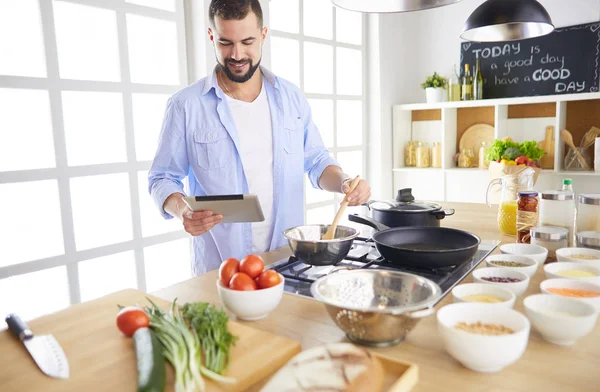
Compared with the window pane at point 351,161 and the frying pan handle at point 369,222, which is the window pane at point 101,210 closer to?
the frying pan handle at point 369,222

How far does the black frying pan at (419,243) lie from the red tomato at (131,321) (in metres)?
0.66

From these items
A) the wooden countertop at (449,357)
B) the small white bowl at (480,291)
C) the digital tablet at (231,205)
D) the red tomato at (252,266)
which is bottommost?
the wooden countertop at (449,357)

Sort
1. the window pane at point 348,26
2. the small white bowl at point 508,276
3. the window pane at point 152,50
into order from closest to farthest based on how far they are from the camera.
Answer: the small white bowl at point 508,276 → the window pane at point 152,50 → the window pane at point 348,26

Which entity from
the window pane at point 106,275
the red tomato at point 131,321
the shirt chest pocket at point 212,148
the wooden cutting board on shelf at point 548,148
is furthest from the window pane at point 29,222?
the wooden cutting board on shelf at point 548,148

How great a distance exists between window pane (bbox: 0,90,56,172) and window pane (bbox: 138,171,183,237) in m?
0.48

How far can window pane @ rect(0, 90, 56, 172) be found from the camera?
2014 mm

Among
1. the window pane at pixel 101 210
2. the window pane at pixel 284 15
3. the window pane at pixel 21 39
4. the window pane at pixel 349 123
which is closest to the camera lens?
the window pane at pixel 21 39

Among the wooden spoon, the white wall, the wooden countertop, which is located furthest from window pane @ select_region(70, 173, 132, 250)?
the wooden spoon

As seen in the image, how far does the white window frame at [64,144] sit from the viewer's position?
208 cm

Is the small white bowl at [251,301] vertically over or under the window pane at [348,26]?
under

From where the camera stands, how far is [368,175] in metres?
4.27

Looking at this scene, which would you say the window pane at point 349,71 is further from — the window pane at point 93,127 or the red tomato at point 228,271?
the red tomato at point 228,271

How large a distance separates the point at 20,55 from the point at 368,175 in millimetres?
2949

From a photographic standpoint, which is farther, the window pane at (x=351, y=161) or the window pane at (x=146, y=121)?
the window pane at (x=351, y=161)
